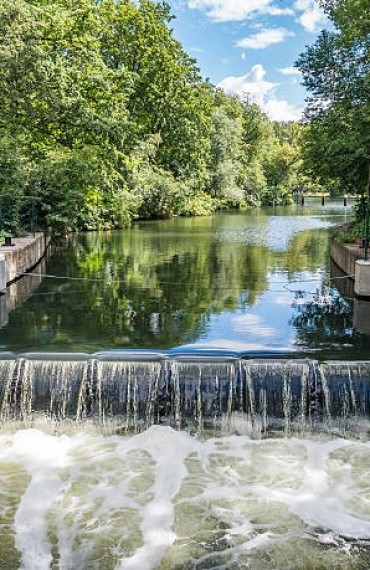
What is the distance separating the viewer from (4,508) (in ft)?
19.3

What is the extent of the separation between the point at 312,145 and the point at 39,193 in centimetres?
1101

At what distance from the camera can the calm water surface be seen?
10258 mm

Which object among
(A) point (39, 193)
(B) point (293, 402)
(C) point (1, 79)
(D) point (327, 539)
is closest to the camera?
(D) point (327, 539)

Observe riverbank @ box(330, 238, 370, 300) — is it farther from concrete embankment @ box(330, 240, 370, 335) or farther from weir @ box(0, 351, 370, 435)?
weir @ box(0, 351, 370, 435)

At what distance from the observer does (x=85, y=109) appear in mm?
21359

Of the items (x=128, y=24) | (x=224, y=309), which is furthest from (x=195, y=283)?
(x=128, y=24)

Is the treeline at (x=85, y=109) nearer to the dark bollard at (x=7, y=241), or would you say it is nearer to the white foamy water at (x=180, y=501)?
the dark bollard at (x=7, y=241)

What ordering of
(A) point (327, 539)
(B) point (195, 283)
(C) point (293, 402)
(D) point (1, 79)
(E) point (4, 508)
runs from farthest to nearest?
(D) point (1, 79)
(B) point (195, 283)
(C) point (293, 402)
(E) point (4, 508)
(A) point (327, 539)

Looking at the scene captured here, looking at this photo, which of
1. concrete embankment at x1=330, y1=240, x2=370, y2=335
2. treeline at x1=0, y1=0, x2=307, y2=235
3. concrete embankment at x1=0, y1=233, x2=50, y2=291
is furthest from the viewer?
treeline at x1=0, y1=0, x2=307, y2=235

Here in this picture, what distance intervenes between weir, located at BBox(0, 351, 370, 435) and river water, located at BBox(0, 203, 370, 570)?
21 millimetres

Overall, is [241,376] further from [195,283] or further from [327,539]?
[195,283]

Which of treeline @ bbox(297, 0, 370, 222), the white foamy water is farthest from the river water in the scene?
treeline @ bbox(297, 0, 370, 222)

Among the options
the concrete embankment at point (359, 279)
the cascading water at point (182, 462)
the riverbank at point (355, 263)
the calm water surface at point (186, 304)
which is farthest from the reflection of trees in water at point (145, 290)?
the cascading water at point (182, 462)

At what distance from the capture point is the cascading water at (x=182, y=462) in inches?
208
